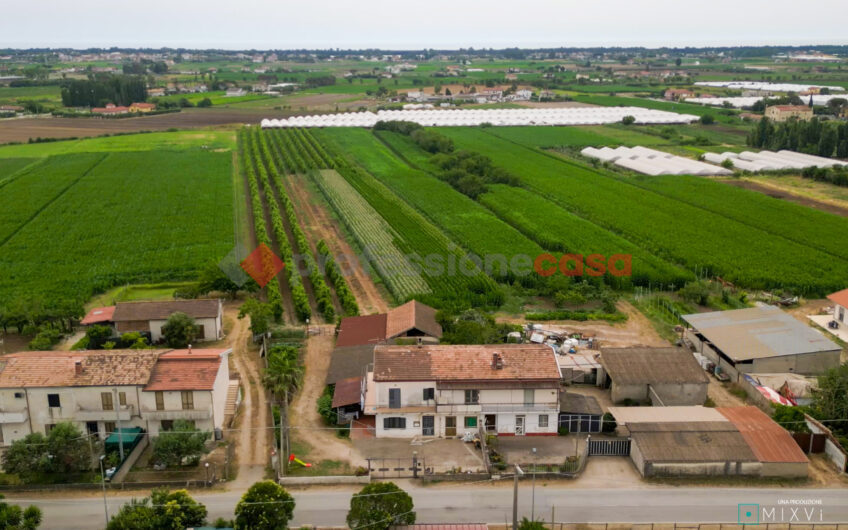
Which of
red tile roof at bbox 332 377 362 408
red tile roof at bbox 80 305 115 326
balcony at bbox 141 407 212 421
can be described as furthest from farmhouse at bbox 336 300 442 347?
red tile roof at bbox 80 305 115 326

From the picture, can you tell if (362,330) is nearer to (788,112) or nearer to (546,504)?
(546,504)

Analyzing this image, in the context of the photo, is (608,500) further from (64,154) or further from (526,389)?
(64,154)

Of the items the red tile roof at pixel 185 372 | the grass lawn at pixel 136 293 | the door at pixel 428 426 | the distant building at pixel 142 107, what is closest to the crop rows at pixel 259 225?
the grass lawn at pixel 136 293

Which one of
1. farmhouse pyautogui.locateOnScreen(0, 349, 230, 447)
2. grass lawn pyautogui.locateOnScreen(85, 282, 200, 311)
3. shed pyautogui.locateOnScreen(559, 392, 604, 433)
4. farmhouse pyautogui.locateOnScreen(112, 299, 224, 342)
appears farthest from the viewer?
grass lawn pyautogui.locateOnScreen(85, 282, 200, 311)

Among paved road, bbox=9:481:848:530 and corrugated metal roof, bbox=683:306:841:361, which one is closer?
paved road, bbox=9:481:848:530

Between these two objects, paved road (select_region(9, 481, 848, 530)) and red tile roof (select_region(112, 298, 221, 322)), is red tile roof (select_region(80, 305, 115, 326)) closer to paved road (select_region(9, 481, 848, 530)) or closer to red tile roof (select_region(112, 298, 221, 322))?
red tile roof (select_region(112, 298, 221, 322))

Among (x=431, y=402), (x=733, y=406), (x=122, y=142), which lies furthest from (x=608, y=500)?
(x=122, y=142)

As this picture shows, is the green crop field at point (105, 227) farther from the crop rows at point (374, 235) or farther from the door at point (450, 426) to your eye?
the door at point (450, 426)
